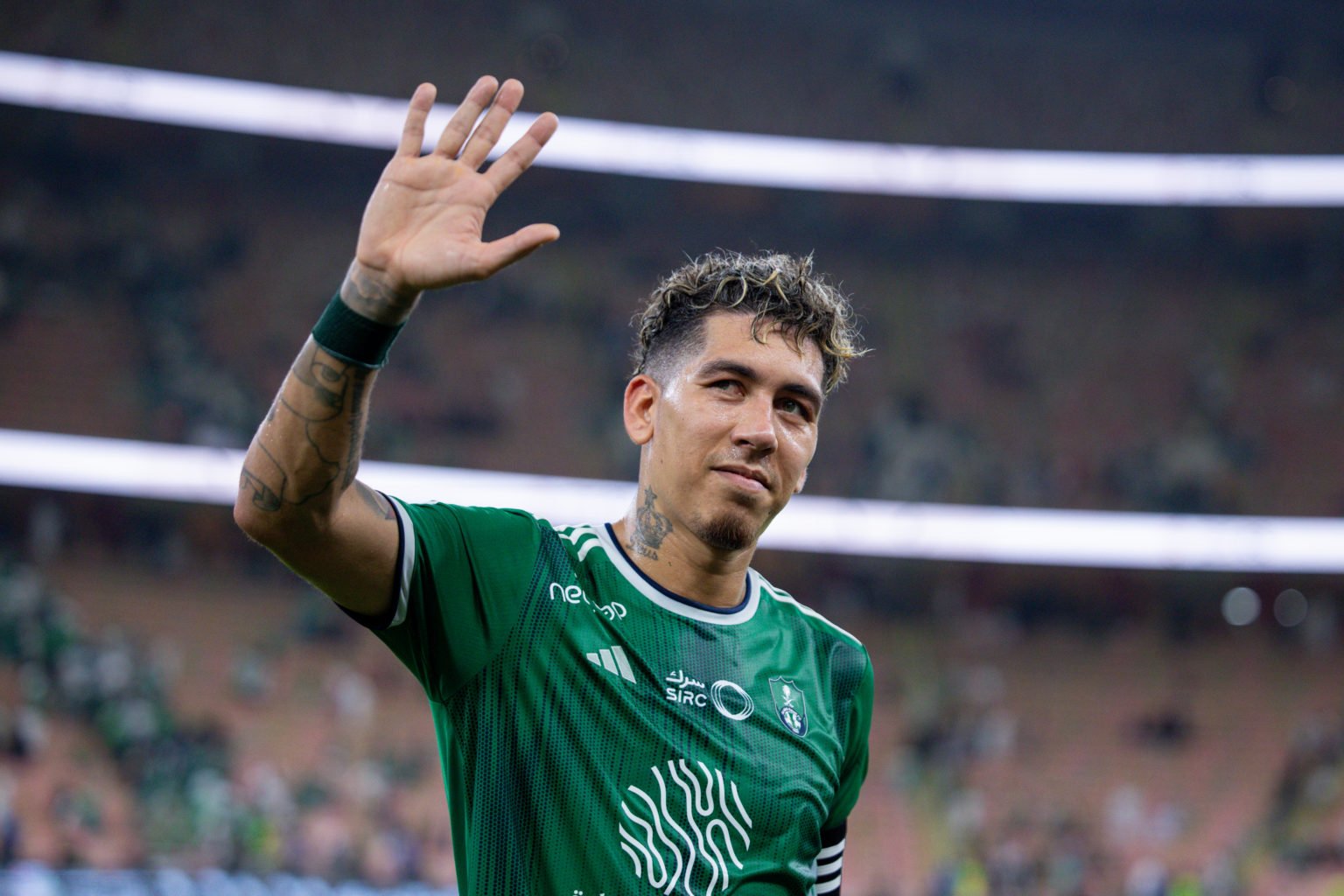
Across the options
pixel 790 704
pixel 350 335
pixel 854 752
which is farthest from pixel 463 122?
pixel 854 752

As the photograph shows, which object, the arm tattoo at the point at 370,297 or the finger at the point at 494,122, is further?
the finger at the point at 494,122

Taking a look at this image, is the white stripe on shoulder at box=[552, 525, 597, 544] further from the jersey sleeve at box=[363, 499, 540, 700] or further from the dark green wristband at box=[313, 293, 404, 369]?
the dark green wristband at box=[313, 293, 404, 369]

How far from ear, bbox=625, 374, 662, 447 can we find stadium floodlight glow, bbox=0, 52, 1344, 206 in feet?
58.6

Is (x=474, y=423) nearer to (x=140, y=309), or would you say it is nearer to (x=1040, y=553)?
(x=140, y=309)

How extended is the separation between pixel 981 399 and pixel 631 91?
857 centimetres

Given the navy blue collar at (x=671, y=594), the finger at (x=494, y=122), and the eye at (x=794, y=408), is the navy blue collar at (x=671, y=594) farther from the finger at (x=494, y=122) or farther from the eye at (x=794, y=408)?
the finger at (x=494, y=122)

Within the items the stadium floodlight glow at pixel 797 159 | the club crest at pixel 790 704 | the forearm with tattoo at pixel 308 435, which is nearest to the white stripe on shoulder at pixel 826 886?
the club crest at pixel 790 704

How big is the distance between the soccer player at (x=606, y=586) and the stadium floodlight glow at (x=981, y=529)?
51.6 ft

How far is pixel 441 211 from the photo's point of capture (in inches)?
78.8

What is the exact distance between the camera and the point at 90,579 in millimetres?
17219

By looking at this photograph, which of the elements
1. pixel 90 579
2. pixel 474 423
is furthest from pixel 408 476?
pixel 90 579

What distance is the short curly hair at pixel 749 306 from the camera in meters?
2.54

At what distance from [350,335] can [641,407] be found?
84 centimetres

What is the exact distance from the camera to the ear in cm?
259
